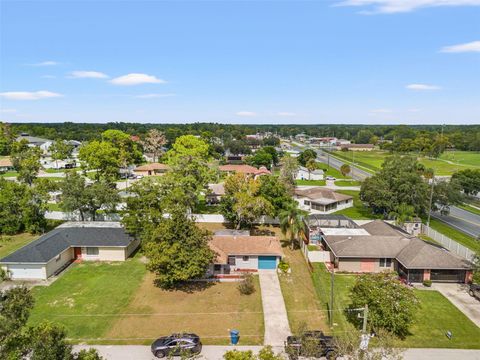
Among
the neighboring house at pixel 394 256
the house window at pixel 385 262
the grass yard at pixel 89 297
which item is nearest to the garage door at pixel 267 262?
the neighboring house at pixel 394 256

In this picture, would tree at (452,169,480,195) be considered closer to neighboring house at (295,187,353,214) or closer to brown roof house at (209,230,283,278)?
neighboring house at (295,187,353,214)

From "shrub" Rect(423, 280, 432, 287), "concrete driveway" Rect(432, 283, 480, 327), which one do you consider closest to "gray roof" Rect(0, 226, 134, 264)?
"shrub" Rect(423, 280, 432, 287)

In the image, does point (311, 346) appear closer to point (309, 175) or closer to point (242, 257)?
point (242, 257)

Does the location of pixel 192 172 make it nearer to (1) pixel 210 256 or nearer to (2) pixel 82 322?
(1) pixel 210 256

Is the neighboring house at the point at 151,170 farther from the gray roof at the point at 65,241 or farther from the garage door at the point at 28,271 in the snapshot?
the garage door at the point at 28,271

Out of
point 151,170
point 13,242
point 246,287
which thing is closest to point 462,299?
point 246,287
